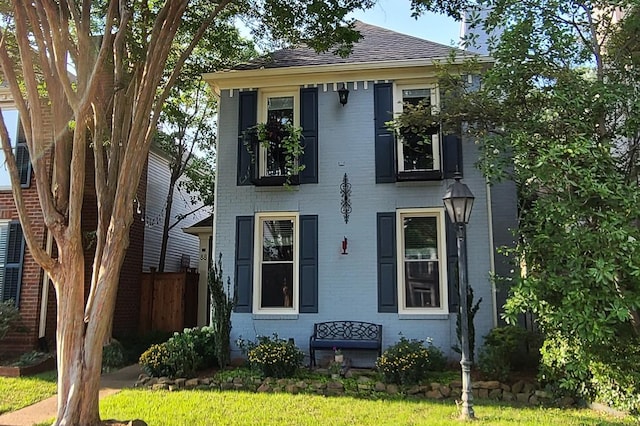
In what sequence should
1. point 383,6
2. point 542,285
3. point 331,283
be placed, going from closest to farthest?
1. point 542,285
2. point 383,6
3. point 331,283

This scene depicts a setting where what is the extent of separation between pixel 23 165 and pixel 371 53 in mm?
7342

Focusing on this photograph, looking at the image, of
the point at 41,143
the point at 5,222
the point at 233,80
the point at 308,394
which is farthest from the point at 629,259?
the point at 5,222

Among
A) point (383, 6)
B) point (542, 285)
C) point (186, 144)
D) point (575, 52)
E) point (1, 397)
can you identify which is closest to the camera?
point (542, 285)

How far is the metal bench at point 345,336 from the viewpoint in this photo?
8.09 m

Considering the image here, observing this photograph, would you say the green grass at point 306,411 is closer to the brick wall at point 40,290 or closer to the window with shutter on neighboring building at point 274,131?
the brick wall at point 40,290

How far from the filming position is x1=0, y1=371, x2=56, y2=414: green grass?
6.43 meters

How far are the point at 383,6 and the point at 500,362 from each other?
5362mm

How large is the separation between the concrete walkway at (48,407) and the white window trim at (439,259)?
4550 millimetres

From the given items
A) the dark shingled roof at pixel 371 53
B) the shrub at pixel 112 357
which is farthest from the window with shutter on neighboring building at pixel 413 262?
the shrub at pixel 112 357

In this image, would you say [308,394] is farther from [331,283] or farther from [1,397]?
[1,397]

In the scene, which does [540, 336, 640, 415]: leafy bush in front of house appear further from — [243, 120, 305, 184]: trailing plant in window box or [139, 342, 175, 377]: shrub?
[139, 342, 175, 377]: shrub

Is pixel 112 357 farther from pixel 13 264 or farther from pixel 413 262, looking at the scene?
pixel 413 262

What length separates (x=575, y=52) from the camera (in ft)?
20.3

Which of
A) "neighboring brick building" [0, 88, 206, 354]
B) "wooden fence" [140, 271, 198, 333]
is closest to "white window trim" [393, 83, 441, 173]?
"wooden fence" [140, 271, 198, 333]
